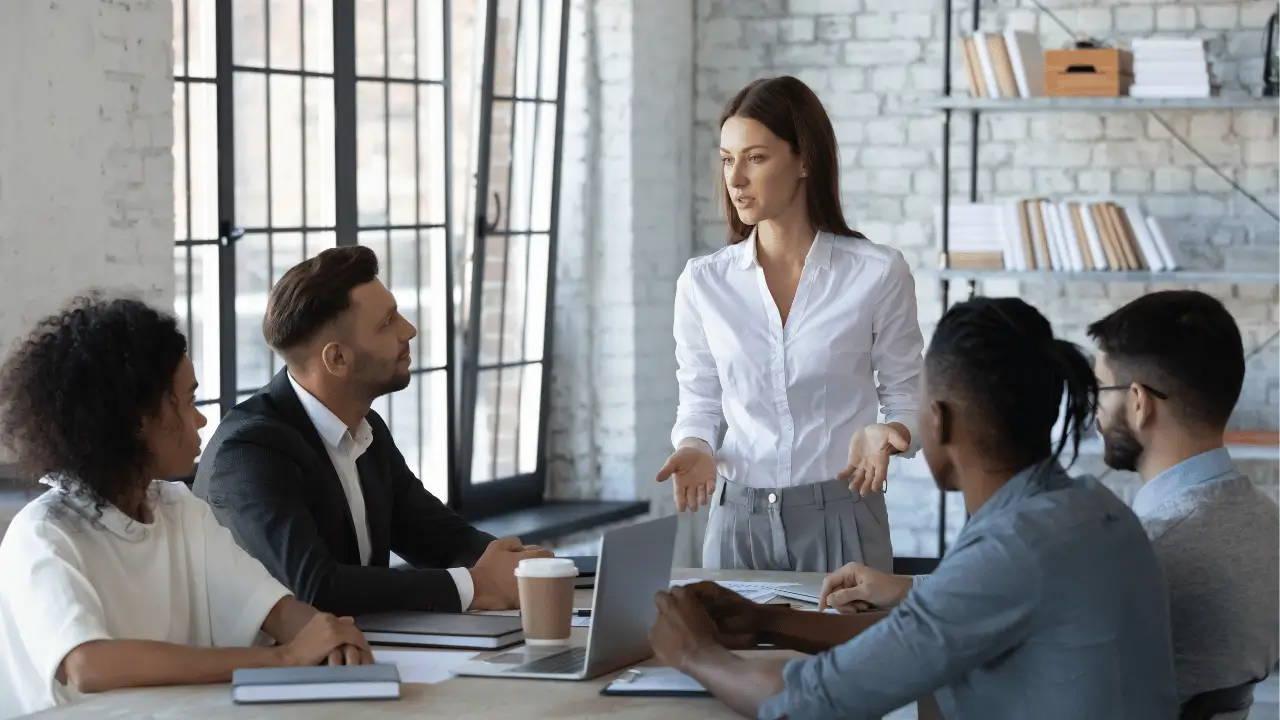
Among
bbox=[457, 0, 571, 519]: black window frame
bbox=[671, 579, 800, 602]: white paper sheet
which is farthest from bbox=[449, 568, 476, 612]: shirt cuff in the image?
bbox=[457, 0, 571, 519]: black window frame

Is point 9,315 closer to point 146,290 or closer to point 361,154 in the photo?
point 146,290

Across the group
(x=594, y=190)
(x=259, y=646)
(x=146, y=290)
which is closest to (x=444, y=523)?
(x=259, y=646)

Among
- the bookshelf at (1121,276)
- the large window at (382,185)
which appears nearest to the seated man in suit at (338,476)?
the large window at (382,185)

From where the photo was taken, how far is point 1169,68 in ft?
16.8

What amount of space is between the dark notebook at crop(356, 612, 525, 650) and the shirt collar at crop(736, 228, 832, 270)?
34.8 inches

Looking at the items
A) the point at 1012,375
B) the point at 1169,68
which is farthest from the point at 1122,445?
the point at 1169,68

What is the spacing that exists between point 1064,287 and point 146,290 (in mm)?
3053

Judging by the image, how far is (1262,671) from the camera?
6.98 feet

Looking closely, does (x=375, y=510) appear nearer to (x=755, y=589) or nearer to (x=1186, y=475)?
(x=755, y=589)

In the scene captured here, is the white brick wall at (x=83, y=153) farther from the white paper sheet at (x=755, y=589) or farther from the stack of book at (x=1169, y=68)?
the stack of book at (x=1169, y=68)

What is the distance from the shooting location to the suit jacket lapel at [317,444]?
2.64 metres

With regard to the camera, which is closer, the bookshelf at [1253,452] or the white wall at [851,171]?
the bookshelf at [1253,452]

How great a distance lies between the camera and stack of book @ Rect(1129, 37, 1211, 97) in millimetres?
5094

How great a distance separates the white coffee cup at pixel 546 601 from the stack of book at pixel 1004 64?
3.39 metres
